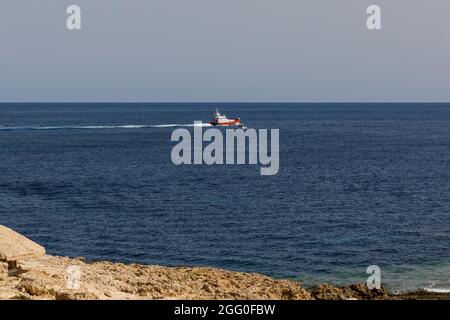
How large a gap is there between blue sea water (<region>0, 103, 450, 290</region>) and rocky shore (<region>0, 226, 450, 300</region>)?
27.4ft

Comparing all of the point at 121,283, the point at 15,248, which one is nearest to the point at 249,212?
the point at 15,248

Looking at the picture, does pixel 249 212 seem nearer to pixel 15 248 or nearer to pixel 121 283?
pixel 15 248

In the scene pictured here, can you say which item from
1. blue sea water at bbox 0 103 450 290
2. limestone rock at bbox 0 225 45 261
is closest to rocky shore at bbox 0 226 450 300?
limestone rock at bbox 0 225 45 261

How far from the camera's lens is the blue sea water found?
121ft

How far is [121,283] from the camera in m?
21.1

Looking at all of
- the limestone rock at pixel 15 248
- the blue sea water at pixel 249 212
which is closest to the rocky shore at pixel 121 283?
the limestone rock at pixel 15 248

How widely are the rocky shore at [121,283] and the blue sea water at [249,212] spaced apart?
8.35 meters

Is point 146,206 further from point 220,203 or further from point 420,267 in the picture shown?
point 420,267

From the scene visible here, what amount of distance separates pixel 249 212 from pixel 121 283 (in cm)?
3032

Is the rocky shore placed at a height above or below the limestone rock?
below

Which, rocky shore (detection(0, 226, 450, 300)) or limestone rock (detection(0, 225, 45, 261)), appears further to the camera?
limestone rock (detection(0, 225, 45, 261))

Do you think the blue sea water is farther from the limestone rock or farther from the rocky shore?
the limestone rock

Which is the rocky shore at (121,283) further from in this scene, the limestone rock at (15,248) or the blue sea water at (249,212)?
the blue sea water at (249,212)
